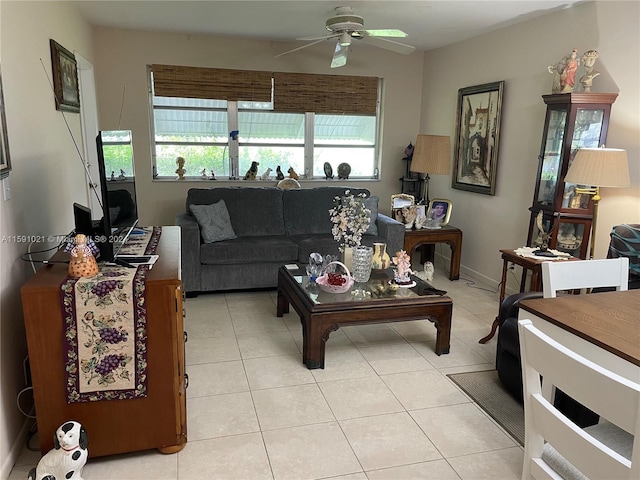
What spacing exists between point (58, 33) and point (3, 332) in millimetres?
2378

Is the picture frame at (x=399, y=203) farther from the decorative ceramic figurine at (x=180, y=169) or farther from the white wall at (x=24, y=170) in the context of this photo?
the white wall at (x=24, y=170)

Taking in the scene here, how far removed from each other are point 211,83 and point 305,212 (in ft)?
6.36

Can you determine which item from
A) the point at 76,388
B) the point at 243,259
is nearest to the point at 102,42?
the point at 243,259

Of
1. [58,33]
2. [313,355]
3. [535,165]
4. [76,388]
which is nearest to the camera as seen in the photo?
[76,388]

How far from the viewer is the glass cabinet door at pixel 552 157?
11.3 feet

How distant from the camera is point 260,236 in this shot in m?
4.47

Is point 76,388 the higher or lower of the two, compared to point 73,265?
lower

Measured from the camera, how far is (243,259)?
4129 millimetres

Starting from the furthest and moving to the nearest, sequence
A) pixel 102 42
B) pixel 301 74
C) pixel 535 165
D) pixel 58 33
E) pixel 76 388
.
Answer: pixel 301 74
pixel 102 42
pixel 535 165
pixel 58 33
pixel 76 388

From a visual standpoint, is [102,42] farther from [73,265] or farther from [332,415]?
[332,415]

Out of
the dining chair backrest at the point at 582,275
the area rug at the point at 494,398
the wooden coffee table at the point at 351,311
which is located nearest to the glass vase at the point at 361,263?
the wooden coffee table at the point at 351,311

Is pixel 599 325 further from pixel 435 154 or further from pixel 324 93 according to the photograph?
pixel 324 93

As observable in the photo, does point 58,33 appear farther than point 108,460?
Yes

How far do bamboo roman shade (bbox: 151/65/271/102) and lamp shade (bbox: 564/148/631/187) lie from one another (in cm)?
365
